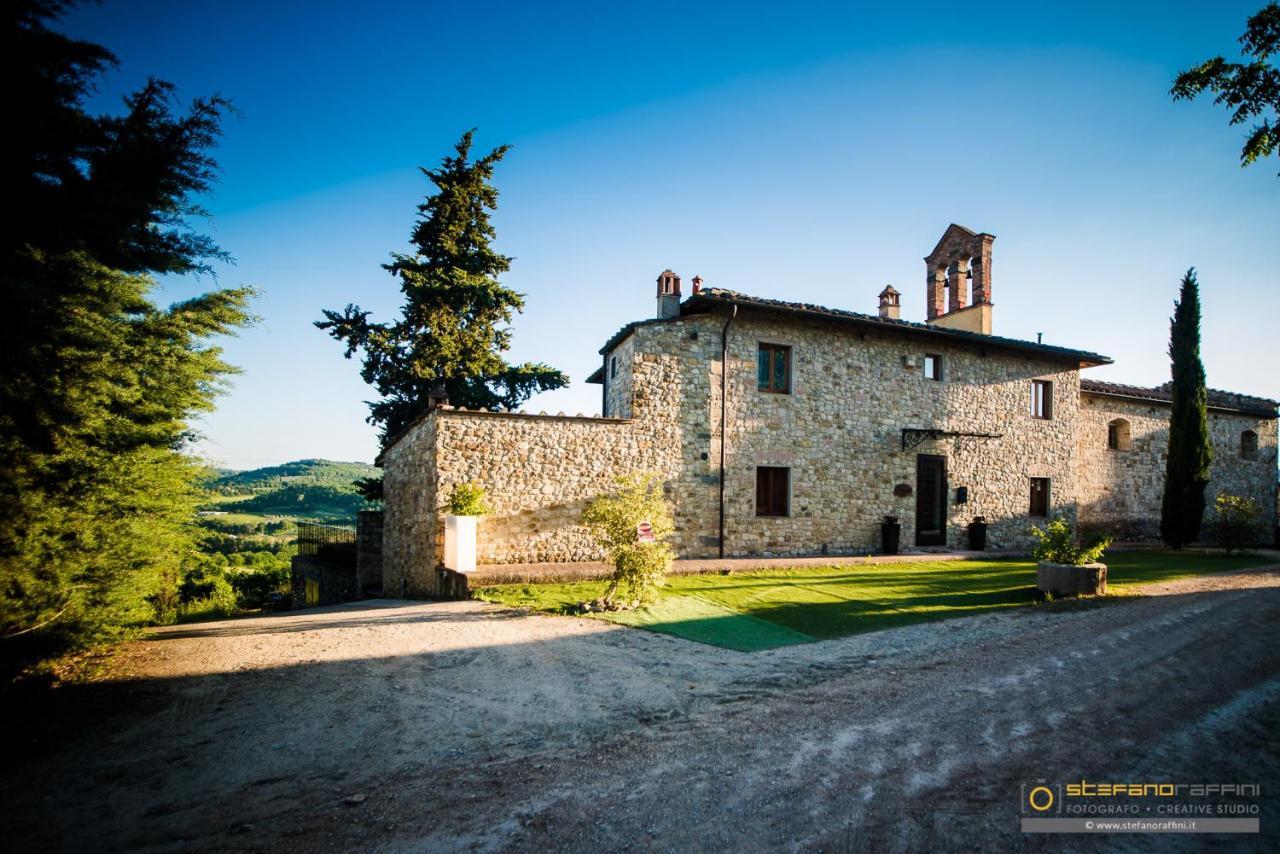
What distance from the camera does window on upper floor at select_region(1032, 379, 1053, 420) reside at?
1747cm

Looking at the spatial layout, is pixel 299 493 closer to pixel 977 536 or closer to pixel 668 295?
pixel 668 295

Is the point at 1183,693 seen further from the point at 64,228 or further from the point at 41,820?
the point at 64,228

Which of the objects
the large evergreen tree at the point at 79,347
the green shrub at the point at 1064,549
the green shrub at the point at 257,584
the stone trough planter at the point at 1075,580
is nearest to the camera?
the large evergreen tree at the point at 79,347

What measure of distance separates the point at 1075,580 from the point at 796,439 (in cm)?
632

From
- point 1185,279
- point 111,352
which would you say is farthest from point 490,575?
point 1185,279

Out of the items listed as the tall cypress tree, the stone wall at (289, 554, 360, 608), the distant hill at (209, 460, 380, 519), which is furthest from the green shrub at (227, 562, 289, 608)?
the tall cypress tree

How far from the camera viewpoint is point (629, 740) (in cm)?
402

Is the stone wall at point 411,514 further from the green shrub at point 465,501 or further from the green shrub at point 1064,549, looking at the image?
the green shrub at point 1064,549

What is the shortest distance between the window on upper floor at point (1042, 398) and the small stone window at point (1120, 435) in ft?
12.7

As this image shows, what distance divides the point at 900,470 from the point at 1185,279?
12988 mm

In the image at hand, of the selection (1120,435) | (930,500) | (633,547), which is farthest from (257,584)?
(1120,435)

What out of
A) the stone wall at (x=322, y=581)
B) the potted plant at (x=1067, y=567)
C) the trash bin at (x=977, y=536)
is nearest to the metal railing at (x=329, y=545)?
the stone wall at (x=322, y=581)

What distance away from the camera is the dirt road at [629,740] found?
2.94 metres

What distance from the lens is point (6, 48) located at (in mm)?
3820
